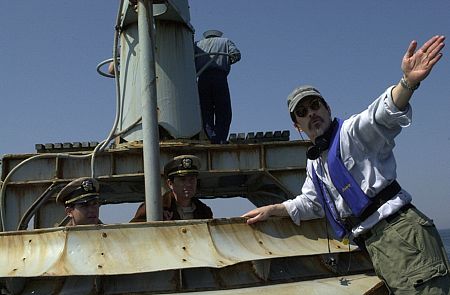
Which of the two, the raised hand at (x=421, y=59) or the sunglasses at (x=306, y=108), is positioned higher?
the raised hand at (x=421, y=59)

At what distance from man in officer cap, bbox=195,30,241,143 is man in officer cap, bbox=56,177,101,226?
4945mm

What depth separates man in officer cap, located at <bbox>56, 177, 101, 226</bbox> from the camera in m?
4.06

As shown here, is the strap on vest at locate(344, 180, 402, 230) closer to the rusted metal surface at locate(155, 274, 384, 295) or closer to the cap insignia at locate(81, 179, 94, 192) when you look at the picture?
the rusted metal surface at locate(155, 274, 384, 295)

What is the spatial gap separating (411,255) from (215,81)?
671 cm

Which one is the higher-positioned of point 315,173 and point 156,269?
point 315,173

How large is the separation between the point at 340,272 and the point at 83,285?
2.06 m

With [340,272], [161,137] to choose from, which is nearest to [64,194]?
[340,272]

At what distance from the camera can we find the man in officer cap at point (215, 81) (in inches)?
351

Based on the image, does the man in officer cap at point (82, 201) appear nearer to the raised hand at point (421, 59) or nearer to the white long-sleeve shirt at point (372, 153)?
the white long-sleeve shirt at point (372, 153)

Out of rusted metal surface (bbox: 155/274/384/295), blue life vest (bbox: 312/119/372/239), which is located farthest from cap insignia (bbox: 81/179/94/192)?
blue life vest (bbox: 312/119/372/239)

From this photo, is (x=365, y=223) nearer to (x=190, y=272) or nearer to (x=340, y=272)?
(x=340, y=272)

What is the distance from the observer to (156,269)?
3.25 metres

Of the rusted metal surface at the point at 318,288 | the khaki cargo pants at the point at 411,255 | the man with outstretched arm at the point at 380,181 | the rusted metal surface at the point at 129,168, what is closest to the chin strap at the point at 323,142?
the man with outstretched arm at the point at 380,181

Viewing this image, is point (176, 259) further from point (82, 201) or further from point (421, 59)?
point (421, 59)
